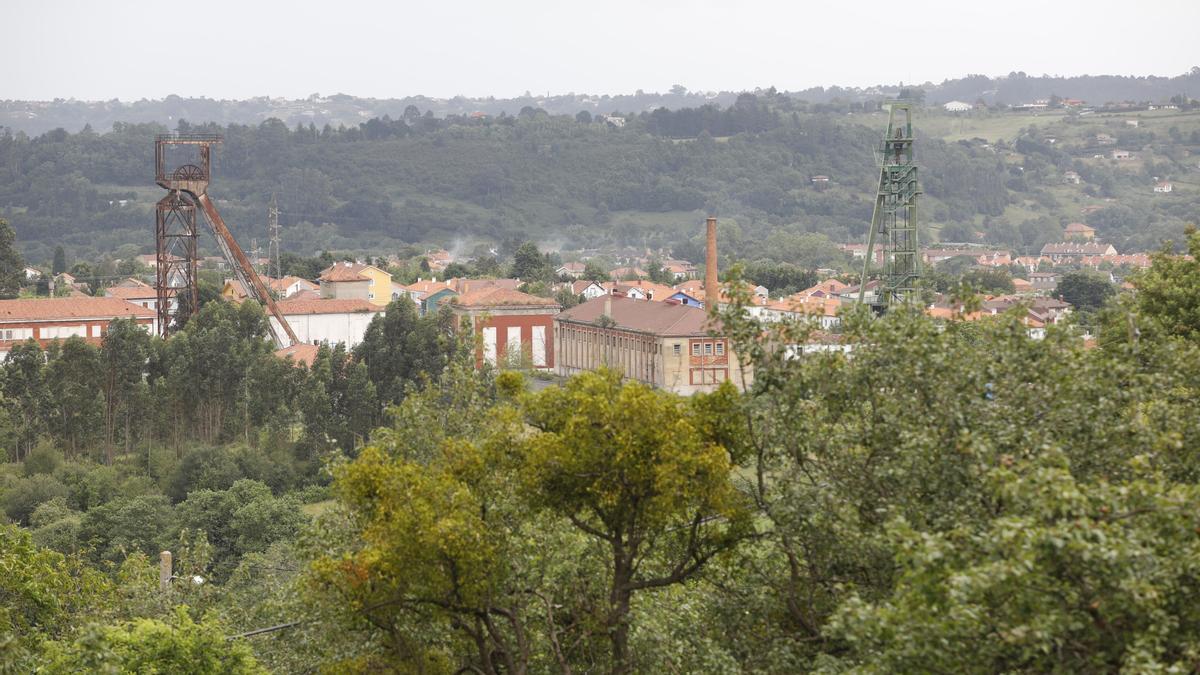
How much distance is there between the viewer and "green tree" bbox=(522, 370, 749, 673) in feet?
29.2

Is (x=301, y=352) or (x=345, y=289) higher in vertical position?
(x=345, y=289)

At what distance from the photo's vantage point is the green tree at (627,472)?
8.91 m

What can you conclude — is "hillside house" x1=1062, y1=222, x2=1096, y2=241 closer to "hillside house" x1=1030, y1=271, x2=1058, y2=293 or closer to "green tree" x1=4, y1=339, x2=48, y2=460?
"hillside house" x1=1030, y1=271, x2=1058, y2=293

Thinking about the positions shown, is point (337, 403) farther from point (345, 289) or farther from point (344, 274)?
point (344, 274)

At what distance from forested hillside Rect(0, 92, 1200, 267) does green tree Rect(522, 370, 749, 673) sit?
12675 centimetres

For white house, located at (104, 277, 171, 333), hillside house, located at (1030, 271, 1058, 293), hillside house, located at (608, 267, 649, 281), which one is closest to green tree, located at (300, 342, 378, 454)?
white house, located at (104, 277, 171, 333)

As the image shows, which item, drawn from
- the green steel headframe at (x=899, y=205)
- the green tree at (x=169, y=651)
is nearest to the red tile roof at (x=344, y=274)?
the green steel headframe at (x=899, y=205)

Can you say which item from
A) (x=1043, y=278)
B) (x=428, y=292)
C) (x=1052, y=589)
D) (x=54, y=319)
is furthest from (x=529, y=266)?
(x=1052, y=589)

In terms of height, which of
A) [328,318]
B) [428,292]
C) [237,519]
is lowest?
[237,519]

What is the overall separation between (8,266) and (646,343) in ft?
94.1

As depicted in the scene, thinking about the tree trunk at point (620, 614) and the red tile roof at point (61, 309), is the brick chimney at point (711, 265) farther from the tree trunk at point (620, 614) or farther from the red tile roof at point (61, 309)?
the tree trunk at point (620, 614)

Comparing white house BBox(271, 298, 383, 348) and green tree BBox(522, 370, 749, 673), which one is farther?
white house BBox(271, 298, 383, 348)

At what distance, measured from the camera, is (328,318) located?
58719 millimetres

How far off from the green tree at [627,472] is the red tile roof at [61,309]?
152 ft
